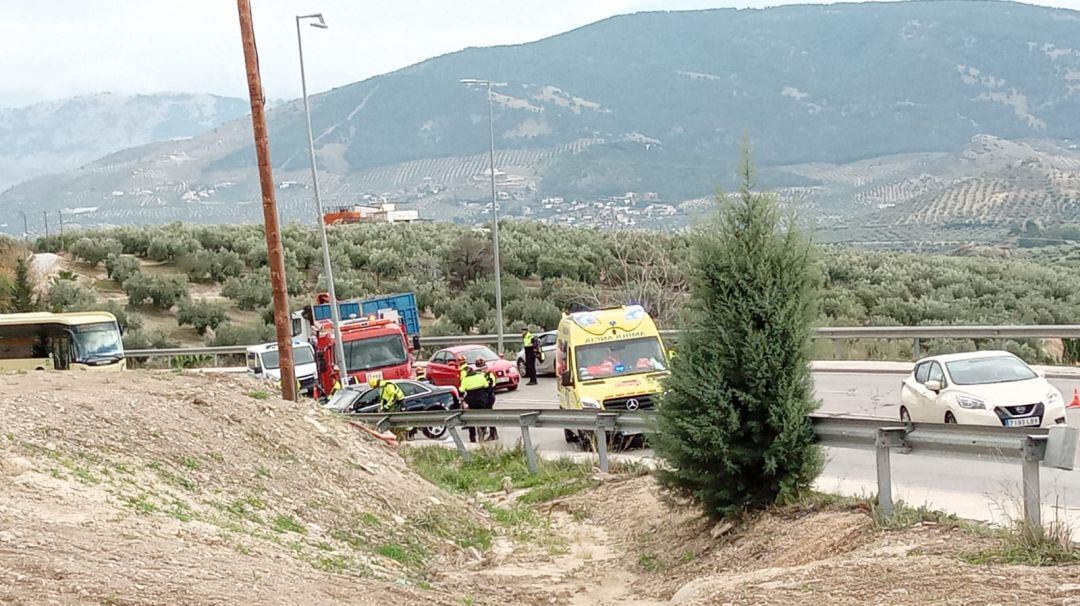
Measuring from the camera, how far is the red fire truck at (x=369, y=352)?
98.4 feet

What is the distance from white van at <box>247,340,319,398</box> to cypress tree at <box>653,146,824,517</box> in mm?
24169

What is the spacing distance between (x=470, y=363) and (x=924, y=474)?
18.6m

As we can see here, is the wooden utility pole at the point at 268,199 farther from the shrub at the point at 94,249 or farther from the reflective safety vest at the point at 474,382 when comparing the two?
the shrub at the point at 94,249

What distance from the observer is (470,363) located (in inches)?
1262

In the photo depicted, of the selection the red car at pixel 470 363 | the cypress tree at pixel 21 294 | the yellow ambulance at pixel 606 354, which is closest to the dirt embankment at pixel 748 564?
the yellow ambulance at pixel 606 354

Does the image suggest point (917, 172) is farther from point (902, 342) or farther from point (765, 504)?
point (765, 504)

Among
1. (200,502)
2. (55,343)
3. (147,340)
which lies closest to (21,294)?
(147,340)

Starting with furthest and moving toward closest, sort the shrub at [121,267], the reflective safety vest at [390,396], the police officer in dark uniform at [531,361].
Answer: the shrub at [121,267] < the police officer in dark uniform at [531,361] < the reflective safety vest at [390,396]

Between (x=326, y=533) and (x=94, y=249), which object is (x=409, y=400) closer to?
(x=326, y=533)

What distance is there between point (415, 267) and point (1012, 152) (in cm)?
12697

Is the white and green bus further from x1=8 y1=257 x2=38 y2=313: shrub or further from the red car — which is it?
x1=8 y1=257 x2=38 y2=313: shrub

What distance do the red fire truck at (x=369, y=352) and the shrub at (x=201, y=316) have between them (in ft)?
69.3

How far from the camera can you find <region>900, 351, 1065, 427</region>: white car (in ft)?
53.3

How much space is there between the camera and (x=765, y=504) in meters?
10.8
